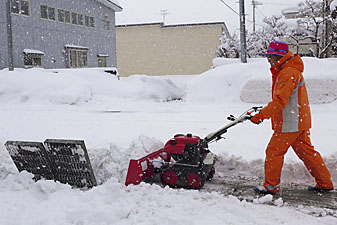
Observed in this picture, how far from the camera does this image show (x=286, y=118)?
154 inches

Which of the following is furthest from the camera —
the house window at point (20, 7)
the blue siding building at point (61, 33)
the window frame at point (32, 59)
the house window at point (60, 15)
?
the house window at point (60, 15)

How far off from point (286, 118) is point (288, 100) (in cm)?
21

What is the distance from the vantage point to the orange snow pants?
390cm

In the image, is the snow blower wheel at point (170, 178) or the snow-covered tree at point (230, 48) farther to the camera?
the snow-covered tree at point (230, 48)

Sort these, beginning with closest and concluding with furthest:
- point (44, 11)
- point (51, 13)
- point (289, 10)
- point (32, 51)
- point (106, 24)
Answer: point (32, 51)
point (44, 11)
point (51, 13)
point (106, 24)
point (289, 10)

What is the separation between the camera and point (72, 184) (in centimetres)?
427

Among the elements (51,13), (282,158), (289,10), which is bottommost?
(282,158)

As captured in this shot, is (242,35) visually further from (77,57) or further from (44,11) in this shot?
(77,57)

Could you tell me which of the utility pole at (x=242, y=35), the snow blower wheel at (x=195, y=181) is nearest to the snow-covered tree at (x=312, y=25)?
the utility pole at (x=242, y=35)

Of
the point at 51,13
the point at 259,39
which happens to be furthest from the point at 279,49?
the point at 259,39

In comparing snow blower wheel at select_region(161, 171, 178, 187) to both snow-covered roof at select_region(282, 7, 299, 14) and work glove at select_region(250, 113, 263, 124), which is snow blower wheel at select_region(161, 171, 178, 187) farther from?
snow-covered roof at select_region(282, 7, 299, 14)

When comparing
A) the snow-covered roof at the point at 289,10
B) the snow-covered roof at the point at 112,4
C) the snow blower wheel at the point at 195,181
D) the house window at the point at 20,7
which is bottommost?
the snow blower wheel at the point at 195,181

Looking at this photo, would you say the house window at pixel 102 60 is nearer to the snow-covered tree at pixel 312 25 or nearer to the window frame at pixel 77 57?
the window frame at pixel 77 57

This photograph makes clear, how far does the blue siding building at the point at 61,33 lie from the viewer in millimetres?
20205
